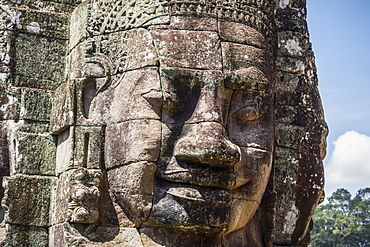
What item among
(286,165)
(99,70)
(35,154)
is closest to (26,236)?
(35,154)

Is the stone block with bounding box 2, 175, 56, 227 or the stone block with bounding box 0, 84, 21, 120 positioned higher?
the stone block with bounding box 0, 84, 21, 120

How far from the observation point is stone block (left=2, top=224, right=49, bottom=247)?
25.8 ft

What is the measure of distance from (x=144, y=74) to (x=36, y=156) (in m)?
1.60


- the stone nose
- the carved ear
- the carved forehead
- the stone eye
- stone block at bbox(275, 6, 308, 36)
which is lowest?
the stone nose

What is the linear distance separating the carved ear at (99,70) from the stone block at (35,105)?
79cm

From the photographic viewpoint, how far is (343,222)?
3966 cm

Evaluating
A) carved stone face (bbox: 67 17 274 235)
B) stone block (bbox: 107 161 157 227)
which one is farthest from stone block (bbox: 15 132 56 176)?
stone block (bbox: 107 161 157 227)

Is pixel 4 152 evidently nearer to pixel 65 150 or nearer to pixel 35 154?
pixel 35 154

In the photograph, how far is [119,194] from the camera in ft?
24.6

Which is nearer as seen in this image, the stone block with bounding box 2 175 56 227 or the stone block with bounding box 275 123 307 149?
the stone block with bounding box 2 175 56 227

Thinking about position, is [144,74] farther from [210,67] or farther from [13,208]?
[13,208]

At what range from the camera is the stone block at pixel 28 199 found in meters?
7.88

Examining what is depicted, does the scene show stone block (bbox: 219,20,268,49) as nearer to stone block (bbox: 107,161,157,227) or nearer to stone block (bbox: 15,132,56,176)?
stone block (bbox: 107,161,157,227)

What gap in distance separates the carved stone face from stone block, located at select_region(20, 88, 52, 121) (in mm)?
692
